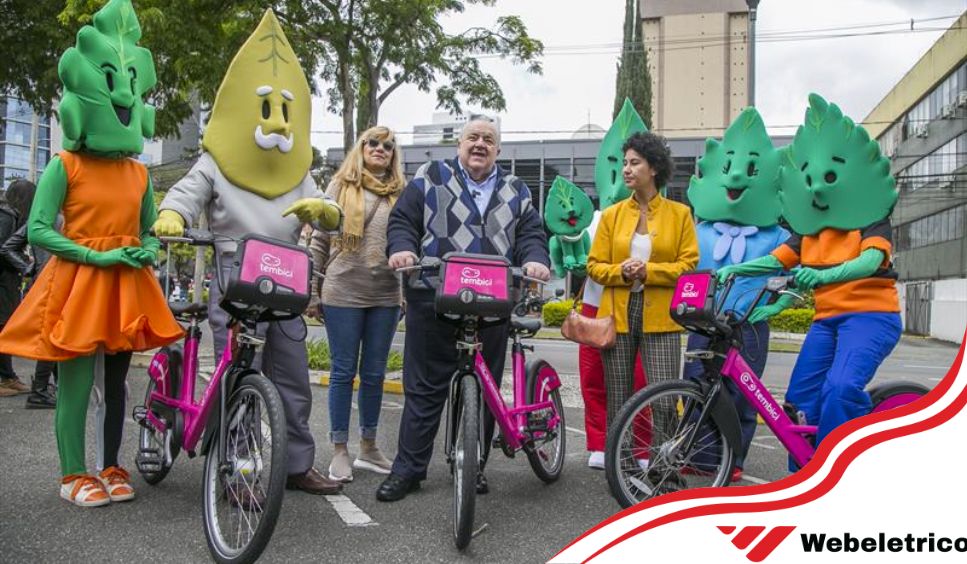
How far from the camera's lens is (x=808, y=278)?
146 inches

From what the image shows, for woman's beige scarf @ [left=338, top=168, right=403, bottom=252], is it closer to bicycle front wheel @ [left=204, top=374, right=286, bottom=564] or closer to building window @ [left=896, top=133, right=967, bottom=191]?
bicycle front wheel @ [left=204, top=374, right=286, bottom=564]

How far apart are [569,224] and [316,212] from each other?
230 cm

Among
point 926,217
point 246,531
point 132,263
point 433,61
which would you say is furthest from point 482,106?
point 926,217

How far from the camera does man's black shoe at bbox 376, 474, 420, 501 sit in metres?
3.94

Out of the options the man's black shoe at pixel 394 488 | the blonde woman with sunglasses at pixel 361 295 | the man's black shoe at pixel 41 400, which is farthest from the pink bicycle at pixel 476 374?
the man's black shoe at pixel 41 400

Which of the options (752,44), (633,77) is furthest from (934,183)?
(752,44)

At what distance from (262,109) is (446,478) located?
7.30 feet

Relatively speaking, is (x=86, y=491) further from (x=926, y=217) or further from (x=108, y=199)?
(x=926, y=217)

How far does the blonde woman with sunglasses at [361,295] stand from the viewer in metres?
4.44

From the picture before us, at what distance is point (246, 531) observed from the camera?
3129 millimetres

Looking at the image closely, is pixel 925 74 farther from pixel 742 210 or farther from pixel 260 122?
pixel 260 122

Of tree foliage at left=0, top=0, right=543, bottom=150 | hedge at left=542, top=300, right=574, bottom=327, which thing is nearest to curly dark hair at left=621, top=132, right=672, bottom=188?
tree foliage at left=0, top=0, right=543, bottom=150

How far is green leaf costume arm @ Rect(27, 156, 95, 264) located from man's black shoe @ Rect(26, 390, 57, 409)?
3.16m

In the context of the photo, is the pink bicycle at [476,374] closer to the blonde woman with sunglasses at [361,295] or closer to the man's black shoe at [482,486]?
the man's black shoe at [482,486]
